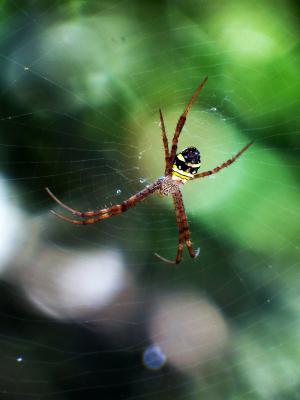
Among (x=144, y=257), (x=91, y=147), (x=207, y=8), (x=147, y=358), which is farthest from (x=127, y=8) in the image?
(x=147, y=358)

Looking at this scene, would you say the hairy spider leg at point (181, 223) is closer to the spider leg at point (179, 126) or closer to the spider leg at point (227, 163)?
the spider leg at point (227, 163)

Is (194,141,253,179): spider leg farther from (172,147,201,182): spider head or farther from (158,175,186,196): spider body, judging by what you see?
(158,175,186,196): spider body

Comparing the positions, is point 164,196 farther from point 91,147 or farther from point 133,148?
point 91,147

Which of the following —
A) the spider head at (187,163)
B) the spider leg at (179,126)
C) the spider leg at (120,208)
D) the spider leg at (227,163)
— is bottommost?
the spider leg at (227,163)

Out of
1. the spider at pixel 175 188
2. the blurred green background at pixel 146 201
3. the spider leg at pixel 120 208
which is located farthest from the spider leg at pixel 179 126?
the spider leg at pixel 120 208

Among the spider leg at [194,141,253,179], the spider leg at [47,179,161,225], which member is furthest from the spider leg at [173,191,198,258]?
the spider leg at [194,141,253,179]

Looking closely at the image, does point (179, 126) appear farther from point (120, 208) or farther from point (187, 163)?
point (120, 208)
